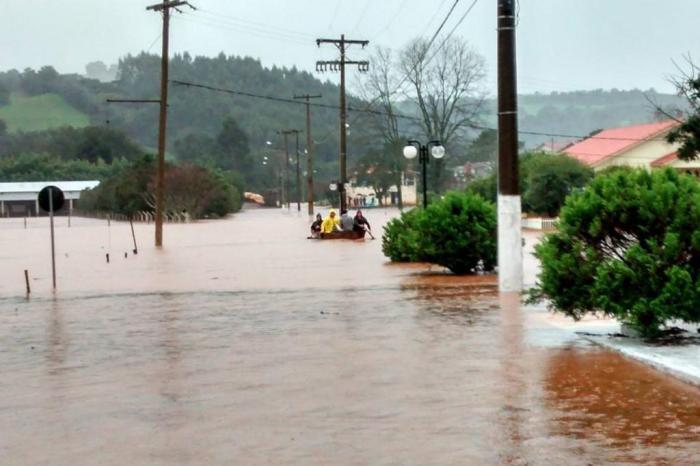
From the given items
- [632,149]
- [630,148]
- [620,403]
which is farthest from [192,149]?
[620,403]

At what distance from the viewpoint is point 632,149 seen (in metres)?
80.3

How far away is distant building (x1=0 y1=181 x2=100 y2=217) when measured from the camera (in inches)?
6211

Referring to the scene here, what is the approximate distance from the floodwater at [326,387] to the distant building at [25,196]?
140045mm

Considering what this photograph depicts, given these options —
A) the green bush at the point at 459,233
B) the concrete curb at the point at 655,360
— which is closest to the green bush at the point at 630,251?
the concrete curb at the point at 655,360

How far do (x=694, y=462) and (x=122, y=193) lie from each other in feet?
347

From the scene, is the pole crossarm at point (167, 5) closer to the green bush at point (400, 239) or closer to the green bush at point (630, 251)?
the green bush at point (400, 239)

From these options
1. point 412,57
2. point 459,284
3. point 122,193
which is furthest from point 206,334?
point 122,193

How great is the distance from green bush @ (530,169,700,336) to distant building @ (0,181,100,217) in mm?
147123

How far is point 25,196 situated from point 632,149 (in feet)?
339

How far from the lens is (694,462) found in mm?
7527

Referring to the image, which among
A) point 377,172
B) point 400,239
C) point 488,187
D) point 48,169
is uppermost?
point 48,169

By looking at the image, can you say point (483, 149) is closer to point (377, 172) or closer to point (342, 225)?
point (377, 172)

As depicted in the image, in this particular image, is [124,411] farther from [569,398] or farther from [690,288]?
[690,288]

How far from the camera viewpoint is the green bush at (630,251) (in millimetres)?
12617
